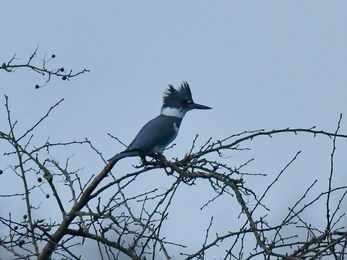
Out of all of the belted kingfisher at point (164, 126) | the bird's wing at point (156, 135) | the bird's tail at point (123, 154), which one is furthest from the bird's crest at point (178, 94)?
the bird's tail at point (123, 154)

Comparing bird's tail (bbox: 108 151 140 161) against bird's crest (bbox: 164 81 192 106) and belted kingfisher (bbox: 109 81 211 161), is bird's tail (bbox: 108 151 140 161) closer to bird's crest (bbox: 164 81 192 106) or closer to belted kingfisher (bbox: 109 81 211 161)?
belted kingfisher (bbox: 109 81 211 161)

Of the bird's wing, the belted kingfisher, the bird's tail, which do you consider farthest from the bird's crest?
the bird's tail

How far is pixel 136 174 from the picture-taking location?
12.9 ft

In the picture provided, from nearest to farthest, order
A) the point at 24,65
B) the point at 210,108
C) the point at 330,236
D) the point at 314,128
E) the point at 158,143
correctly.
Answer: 1. the point at 330,236
2. the point at 314,128
3. the point at 24,65
4. the point at 158,143
5. the point at 210,108

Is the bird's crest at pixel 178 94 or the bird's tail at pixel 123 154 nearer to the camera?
the bird's tail at pixel 123 154

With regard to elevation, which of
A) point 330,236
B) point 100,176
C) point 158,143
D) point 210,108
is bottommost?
point 330,236

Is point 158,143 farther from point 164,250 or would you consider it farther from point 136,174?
point 164,250

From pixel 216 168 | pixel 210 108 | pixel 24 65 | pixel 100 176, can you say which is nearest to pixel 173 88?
pixel 210 108

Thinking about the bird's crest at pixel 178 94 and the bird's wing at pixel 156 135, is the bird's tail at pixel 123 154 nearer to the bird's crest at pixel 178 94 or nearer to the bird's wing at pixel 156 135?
the bird's wing at pixel 156 135

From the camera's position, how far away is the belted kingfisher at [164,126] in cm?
511

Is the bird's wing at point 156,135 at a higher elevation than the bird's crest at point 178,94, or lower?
lower

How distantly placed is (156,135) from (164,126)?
0.30m

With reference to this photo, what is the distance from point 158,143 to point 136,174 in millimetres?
1449

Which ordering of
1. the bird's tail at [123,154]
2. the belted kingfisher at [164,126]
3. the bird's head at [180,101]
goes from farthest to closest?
1. the bird's head at [180,101]
2. the belted kingfisher at [164,126]
3. the bird's tail at [123,154]
